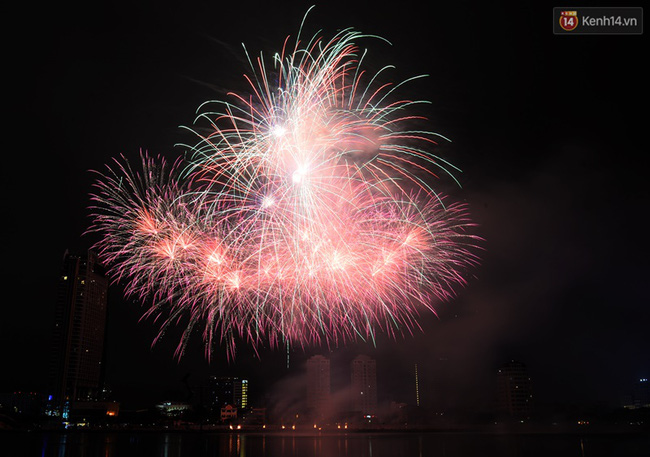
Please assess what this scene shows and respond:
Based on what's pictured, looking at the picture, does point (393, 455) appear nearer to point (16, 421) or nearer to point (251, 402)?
point (16, 421)

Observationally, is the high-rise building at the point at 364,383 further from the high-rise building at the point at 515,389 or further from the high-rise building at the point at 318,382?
the high-rise building at the point at 515,389

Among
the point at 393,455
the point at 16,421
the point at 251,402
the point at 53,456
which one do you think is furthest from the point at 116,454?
the point at 251,402

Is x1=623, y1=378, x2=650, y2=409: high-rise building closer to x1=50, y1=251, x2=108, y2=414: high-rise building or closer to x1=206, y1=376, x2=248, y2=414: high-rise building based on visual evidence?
x1=206, y1=376, x2=248, y2=414: high-rise building

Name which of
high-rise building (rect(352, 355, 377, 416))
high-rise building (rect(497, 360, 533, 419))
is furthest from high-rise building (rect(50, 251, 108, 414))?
high-rise building (rect(497, 360, 533, 419))

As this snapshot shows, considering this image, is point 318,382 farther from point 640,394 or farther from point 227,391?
point 640,394

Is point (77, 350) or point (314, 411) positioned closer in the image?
point (77, 350)

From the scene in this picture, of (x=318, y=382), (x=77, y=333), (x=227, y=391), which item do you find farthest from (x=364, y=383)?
(x=77, y=333)
